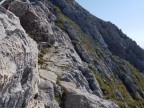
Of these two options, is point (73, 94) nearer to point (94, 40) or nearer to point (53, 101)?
point (53, 101)

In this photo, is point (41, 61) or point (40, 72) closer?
point (40, 72)

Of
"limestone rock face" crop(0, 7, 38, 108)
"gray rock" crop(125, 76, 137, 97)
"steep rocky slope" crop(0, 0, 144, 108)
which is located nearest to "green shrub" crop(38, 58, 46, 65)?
"steep rocky slope" crop(0, 0, 144, 108)

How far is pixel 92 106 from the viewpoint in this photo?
41.4m

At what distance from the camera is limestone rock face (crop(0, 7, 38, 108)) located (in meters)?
26.2

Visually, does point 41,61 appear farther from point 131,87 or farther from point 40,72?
point 131,87

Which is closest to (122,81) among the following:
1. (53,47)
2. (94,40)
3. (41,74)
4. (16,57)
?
(94,40)

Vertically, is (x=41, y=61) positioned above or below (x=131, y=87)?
above

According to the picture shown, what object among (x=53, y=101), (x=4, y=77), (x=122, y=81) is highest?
(x=4, y=77)

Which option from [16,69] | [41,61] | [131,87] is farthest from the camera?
[131,87]

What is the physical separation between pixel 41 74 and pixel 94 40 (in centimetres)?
10997

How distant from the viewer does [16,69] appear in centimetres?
2873

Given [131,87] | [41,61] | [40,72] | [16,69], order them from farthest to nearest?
[131,87] → [41,61] → [40,72] → [16,69]

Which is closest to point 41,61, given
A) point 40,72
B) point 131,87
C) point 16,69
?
point 40,72

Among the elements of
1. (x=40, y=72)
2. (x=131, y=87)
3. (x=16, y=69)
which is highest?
(x=16, y=69)
